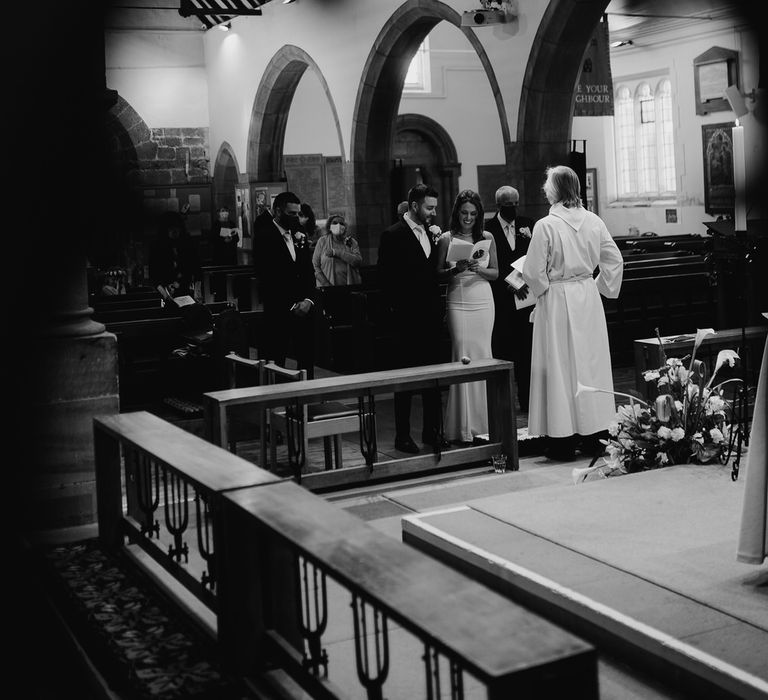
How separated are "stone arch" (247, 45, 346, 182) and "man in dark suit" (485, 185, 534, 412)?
8349mm

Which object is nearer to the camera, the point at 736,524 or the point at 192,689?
the point at 192,689

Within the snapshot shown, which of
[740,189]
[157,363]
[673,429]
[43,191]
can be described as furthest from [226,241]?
[43,191]

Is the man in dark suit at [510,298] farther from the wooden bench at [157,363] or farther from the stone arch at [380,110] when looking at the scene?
the stone arch at [380,110]

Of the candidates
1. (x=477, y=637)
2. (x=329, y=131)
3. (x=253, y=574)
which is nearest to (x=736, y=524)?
(x=253, y=574)

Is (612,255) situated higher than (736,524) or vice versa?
(612,255)

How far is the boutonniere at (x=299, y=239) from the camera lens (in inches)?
263

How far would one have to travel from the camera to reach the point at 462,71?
17484 millimetres

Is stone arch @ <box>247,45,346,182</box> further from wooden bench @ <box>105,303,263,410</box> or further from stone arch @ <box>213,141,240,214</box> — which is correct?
wooden bench @ <box>105,303,263,410</box>

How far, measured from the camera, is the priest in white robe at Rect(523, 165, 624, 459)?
5.27m

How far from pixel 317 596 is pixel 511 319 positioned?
189 inches

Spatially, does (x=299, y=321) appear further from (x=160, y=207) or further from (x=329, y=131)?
(x=329, y=131)

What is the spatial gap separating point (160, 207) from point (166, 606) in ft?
8.84

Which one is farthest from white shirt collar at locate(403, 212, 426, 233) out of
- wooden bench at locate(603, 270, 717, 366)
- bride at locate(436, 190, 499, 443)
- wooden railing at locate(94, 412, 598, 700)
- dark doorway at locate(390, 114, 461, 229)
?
dark doorway at locate(390, 114, 461, 229)

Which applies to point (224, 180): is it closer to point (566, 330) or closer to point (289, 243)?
point (289, 243)
